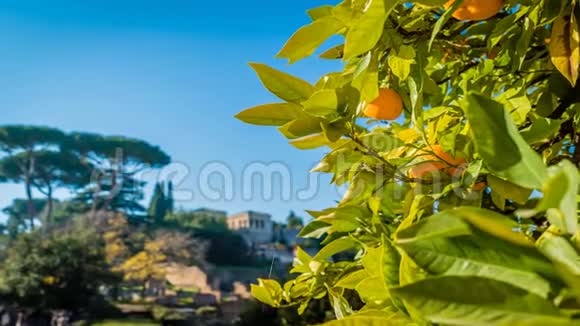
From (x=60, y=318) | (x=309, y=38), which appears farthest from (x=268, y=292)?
(x=60, y=318)

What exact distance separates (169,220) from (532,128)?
16.8 metres

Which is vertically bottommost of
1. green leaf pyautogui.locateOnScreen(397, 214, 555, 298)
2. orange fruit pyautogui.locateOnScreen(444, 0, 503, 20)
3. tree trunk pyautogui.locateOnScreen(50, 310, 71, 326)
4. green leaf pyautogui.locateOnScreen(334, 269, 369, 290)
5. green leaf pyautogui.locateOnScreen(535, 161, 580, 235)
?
tree trunk pyautogui.locateOnScreen(50, 310, 71, 326)

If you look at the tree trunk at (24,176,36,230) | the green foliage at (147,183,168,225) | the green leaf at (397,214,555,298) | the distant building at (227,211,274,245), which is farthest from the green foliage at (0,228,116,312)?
the green leaf at (397,214,555,298)

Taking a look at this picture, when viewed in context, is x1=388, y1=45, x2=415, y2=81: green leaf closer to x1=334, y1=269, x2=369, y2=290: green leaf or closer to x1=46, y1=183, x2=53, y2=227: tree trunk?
x1=334, y1=269, x2=369, y2=290: green leaf

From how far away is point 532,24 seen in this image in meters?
0.37

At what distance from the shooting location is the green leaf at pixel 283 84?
12.8 inches

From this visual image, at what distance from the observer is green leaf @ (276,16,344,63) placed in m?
0.33

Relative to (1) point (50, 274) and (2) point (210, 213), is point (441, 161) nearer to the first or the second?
(1) point (50, 274)

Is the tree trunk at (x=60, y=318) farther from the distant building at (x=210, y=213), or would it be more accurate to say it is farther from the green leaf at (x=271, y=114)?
the green leaf at (x=271, y=114)

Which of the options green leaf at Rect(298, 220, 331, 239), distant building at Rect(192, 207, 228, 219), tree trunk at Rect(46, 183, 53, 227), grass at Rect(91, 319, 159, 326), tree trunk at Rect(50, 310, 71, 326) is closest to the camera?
green leaf at Rect(298, 220, 331, 239)

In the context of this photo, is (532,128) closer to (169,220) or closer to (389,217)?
(389,217)

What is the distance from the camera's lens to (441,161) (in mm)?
365

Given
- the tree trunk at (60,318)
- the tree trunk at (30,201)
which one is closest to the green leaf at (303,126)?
the tree trunk at (60,318)

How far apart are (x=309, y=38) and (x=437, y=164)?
0.46ft
